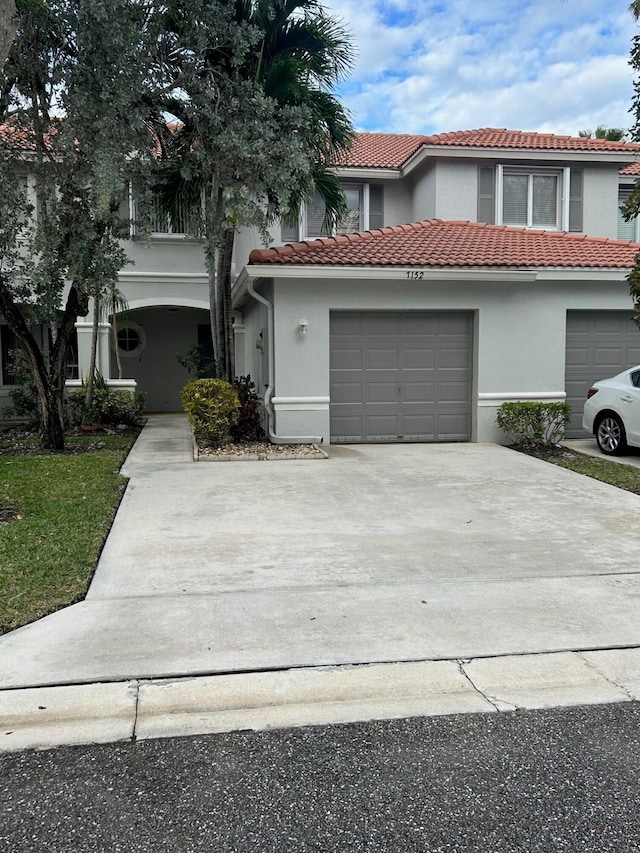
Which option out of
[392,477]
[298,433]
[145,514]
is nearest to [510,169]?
[298,433]

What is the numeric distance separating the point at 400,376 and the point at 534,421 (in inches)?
101

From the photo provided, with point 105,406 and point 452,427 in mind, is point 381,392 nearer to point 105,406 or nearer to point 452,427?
point 452,427

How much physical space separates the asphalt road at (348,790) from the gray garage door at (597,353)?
11365mm

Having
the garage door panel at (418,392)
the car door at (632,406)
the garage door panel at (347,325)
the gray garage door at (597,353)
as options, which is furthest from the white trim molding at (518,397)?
the garage door panel at (347,325)

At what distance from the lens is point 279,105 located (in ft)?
36.4

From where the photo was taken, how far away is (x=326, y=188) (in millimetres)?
13117

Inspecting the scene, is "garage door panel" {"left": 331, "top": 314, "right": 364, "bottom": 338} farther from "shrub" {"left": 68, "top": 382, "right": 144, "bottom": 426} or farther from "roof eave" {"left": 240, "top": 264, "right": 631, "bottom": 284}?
"shrub" {"left": 68, "top": 382, "right": 144, "bottom": 426}

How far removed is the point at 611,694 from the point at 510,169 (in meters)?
16.5

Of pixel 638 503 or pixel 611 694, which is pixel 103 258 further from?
pixel 611 694

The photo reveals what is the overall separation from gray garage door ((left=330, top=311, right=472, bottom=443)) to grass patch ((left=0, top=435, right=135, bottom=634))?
4.32 m

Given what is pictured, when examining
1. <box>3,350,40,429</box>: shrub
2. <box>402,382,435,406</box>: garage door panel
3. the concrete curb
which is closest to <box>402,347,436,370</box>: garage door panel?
<box>402,382,435,406</box>: garage door panel

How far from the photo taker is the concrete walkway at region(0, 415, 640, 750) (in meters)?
3.68

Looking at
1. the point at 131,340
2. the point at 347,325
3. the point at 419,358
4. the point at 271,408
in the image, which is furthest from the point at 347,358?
the point at 131,340

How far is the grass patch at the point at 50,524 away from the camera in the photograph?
200 inches
